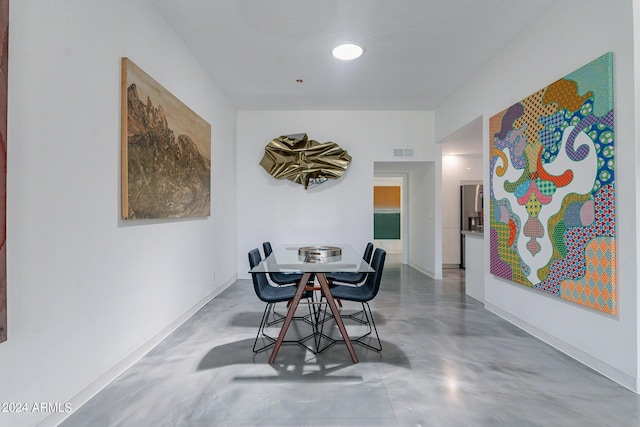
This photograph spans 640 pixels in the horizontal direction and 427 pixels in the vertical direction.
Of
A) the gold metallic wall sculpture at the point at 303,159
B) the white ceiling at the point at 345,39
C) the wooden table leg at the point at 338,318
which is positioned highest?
the white ceiling at the point at 345,39

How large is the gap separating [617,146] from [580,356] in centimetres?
156

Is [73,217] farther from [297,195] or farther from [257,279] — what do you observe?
[297,195]

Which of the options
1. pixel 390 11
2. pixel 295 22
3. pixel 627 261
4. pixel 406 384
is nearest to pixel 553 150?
pixel 627 261

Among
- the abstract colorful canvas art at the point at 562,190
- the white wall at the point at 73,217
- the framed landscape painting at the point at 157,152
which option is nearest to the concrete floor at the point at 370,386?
the white wall at the point at 73,217

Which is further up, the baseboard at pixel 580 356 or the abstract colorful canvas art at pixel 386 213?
the abstract colorful canvas art at pixel 386 213

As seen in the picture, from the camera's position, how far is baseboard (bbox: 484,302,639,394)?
1.95 m

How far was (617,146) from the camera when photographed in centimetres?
200

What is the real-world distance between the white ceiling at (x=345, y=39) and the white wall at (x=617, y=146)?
0.29 meters

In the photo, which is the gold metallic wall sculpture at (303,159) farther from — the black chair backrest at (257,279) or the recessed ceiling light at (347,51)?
the black chair backrest at (257,279)

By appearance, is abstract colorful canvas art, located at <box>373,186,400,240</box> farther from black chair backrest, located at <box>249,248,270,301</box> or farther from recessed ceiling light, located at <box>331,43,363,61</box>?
black chair backrest, located at <box>249,248,270,301</box>

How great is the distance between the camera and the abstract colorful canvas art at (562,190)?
2068 millimetres

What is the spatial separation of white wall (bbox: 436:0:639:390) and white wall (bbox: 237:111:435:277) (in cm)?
240

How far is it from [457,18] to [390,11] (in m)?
0.64

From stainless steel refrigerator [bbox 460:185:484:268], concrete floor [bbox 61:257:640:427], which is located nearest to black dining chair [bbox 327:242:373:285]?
concrete floor [bbox 61:257:640:427]
